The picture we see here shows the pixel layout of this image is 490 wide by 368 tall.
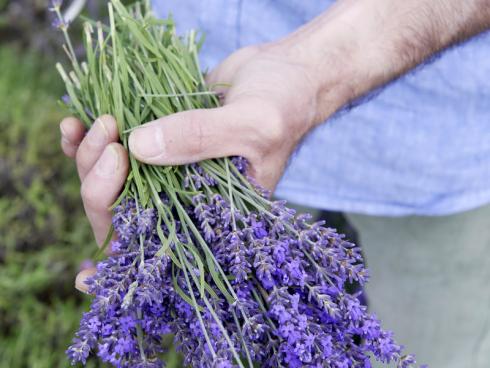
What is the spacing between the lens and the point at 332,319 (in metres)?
0.99

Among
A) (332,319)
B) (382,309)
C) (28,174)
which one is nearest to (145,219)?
(332,319)

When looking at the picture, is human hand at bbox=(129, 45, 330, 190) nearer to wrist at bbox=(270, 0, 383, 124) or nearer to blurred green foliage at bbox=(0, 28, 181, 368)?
wrist at bbox=(270, 0, 383, 124)

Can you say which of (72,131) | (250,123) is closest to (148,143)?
(250,123)

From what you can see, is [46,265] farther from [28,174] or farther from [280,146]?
[280,146]

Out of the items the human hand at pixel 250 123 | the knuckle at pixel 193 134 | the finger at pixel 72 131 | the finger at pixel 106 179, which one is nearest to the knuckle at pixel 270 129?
the human hand at pixel 250 123

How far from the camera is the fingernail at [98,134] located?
1.21 m

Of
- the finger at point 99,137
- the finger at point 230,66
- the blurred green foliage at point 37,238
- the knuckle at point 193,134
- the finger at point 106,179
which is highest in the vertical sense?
the finger at point 230,66

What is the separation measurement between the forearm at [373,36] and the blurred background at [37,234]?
1076mm

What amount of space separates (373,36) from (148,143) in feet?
1.79

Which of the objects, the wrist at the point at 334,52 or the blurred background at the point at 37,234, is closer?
the wrist at the point at 334,52

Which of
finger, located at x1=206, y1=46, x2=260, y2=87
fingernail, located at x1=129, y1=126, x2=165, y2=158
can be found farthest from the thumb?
finger, located at x1=206, y1=46, x2=260, y2=87

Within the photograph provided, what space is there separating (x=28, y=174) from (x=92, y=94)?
1.18m

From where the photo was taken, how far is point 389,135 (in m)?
1.68

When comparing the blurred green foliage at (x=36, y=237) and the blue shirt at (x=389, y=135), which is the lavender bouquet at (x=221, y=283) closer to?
the blue shirt at (x=389, y=135)
